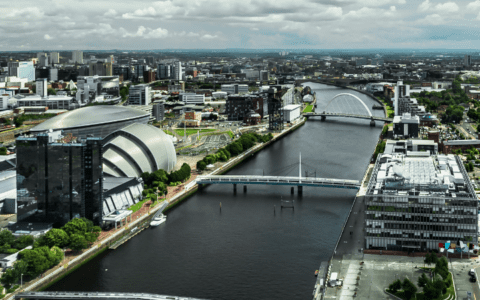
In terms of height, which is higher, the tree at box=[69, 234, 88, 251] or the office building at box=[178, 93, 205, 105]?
the office building at box=[178, 93, 205, 105]

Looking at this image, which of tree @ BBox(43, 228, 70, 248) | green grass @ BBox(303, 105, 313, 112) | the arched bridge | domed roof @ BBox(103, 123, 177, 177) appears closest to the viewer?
tree @ BBox(43, 228, 70, 248)

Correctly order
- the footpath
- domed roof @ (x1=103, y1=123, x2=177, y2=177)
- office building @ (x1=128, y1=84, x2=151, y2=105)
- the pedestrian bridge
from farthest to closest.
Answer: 1. office building @ (x1=128, y1=84, x2=151, y2=105)
2. domed roof @ (x1=103, y1=123, x2=177, y2=177)
3. the footpath
4. the pedestrian bridge

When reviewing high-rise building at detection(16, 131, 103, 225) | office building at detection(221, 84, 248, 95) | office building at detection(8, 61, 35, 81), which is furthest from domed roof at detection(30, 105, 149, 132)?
office building at detection(8, 61, 35, 81)

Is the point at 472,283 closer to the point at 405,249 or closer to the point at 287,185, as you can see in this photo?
the point at 405,249

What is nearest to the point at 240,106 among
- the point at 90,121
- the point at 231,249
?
the point at 90,121

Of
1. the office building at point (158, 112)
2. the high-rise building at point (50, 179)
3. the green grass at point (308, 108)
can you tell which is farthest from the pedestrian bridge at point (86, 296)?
the green grass at point (308, 108)

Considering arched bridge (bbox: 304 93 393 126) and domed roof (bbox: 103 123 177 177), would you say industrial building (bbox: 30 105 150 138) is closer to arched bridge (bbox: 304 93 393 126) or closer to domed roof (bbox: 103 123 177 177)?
domed roof (bbox: 103 123 177 177)

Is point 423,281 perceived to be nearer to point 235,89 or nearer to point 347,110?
point 347,110
